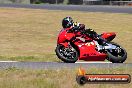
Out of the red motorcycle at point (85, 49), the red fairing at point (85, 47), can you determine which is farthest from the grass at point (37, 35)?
the red fairing at point (85, 47)

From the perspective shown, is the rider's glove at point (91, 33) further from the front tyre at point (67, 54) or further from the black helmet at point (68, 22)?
the front tyre at point (67, 54)

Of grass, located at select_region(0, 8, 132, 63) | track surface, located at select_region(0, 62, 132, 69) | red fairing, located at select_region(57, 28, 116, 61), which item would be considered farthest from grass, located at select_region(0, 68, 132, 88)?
grass, located at select_region(0, 8, 132, 63)

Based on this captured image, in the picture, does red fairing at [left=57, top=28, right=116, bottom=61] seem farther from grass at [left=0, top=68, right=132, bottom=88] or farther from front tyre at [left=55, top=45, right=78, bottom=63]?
grass at [left=0, top=68, right=132, bottom=88]

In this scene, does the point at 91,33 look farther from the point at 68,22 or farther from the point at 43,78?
the point at 43,78

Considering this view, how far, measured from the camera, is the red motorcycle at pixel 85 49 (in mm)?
13914

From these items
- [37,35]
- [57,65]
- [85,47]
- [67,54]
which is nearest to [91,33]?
[85,47]

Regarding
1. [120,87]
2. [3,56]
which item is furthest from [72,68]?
[3,56]

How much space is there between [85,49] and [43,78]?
3285 mm

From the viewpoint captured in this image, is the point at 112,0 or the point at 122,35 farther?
the point at 112,0

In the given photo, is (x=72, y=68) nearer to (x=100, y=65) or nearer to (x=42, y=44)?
(x=100, y=65)

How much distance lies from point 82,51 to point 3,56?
444 cm

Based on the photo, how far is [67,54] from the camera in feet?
45.8

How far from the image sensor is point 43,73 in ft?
38.9

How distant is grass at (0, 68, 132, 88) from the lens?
10.1 meters
